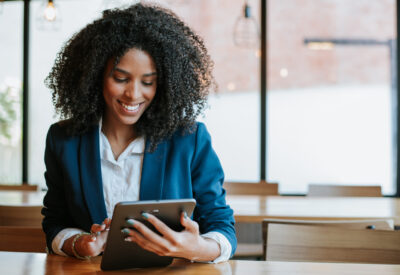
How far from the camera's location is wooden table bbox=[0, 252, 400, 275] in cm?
135

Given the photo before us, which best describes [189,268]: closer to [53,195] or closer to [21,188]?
[53,195]

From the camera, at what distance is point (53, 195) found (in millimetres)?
1674

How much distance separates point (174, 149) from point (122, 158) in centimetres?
17

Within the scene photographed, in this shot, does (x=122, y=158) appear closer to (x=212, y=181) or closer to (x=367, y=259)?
(x=212, y=181)

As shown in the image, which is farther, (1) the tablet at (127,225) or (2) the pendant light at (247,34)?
(2) the pendant light at (247,34)

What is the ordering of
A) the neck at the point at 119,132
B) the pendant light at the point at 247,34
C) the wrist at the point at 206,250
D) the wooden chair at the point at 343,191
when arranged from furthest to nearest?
1. the pendant light at the point at 247,34
2. the wooden chair at the point at 343,191
3. the neck at the point at 119,132
4. the wrist at the point at 206,250

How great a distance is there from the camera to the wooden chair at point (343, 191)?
3.64 metres

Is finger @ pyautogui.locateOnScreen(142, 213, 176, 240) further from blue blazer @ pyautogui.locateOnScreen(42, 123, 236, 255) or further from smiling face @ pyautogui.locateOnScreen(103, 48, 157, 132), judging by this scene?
smiling face @ pyautogui.locateOnScreen(103, 48, 157, 132)

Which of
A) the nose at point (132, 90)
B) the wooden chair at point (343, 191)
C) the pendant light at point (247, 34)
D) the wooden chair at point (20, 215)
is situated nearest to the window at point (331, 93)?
the pendant light at point (247, 34)

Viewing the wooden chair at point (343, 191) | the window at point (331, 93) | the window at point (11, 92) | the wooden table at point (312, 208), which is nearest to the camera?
the wooden table at point (312, 208)

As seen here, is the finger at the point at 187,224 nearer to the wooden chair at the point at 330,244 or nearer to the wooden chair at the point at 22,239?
the wooden chair at the point at 330,244

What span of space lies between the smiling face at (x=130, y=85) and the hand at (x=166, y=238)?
47cm

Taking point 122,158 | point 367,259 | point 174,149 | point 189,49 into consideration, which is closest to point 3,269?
point 122,158

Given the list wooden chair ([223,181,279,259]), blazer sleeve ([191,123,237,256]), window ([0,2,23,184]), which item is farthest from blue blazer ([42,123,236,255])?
window ([0,2,23,184])
